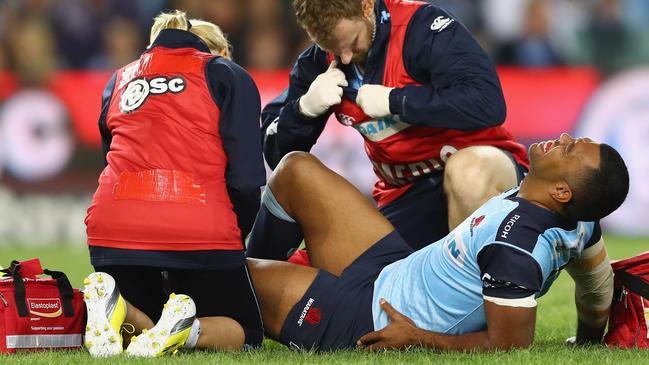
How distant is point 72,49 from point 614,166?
8465mm

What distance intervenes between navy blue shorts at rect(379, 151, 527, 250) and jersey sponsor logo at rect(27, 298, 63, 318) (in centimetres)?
180

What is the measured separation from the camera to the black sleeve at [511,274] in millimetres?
4207

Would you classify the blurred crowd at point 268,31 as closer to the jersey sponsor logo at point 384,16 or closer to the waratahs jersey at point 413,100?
the waratahs jersey at point 413,100

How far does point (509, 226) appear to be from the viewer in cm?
430

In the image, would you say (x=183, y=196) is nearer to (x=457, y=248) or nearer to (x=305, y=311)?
(x=305, y=311)

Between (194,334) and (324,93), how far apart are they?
1409mm

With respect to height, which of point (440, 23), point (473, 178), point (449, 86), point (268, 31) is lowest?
point (268, 31)

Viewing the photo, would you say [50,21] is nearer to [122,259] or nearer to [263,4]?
[263,4]

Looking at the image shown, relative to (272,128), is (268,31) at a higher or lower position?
lower

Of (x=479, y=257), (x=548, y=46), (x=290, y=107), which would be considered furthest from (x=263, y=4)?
(x=479, y=257)

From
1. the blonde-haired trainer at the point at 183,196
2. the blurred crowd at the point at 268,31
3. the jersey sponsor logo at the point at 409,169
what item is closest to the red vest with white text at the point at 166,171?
the blonde-haired trainer at the point at 183,196

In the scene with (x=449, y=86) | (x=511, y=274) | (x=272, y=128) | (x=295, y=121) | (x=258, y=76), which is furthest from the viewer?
(x=258, y=76)

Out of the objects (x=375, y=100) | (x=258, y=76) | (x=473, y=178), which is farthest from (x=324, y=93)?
(x=258, y=76)

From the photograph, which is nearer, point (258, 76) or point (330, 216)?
point (330, 216)
